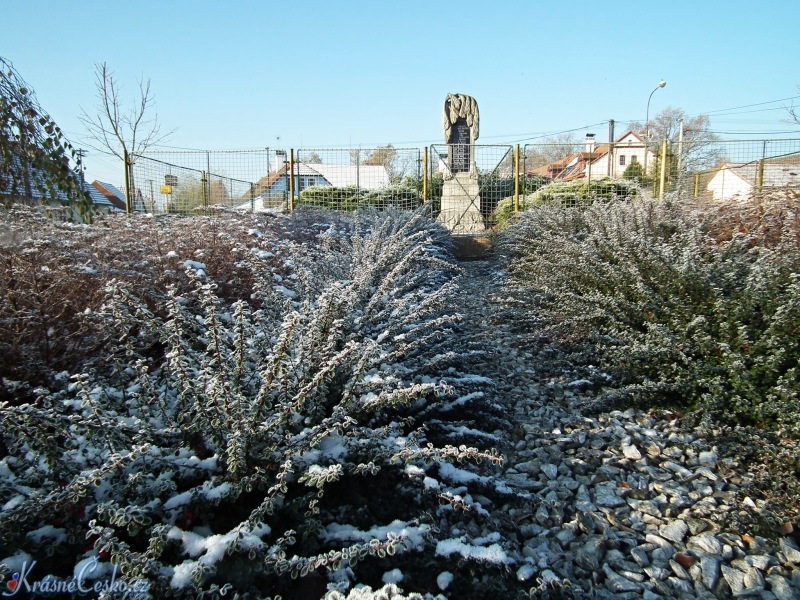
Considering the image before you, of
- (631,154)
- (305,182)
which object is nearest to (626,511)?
(305,182)

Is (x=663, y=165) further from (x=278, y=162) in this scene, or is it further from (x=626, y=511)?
(x=626, y=511)

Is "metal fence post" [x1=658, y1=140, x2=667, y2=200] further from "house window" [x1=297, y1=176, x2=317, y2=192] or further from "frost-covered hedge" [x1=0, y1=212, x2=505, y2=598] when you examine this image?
"frost-covered hedge" [x1=0, y1=212, x2=505, y2=598]

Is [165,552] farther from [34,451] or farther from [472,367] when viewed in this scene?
[472,367]

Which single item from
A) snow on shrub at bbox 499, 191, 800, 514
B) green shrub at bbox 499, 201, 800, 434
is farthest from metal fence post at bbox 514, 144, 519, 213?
green shrub at bbox 499, 201, 800, 434

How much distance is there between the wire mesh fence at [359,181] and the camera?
11.4 m

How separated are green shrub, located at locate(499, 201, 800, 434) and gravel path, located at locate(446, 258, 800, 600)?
218 mm

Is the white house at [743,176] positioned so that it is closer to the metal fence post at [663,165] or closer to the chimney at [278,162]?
the metal fence post at [663,165]

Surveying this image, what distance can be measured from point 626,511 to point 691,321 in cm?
110

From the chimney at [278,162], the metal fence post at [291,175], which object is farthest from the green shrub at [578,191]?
the chimney at [278,162]

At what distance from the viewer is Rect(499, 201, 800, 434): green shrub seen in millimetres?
2244

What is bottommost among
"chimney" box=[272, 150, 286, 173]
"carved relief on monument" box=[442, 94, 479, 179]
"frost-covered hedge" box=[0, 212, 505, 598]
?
"frost-covered hedge" box=[0, 212, 505, 598]

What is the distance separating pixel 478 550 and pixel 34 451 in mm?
1151

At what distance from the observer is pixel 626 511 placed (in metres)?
1.88

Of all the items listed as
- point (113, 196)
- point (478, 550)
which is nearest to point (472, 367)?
point (478, 550)
